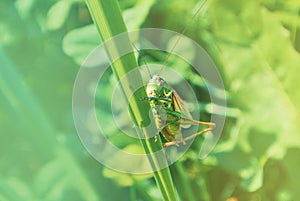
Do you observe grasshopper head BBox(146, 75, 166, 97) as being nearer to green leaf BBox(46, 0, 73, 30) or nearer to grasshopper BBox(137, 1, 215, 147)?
grasshopper BBox(137, 1, 215, 147)

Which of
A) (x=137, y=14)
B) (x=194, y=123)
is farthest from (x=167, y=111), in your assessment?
(x=137, y=14)

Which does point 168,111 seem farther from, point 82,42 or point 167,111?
point 82,42

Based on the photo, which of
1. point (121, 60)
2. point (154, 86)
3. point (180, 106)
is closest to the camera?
point (121, 60)

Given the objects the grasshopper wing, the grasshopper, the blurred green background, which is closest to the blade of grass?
the grasshopper

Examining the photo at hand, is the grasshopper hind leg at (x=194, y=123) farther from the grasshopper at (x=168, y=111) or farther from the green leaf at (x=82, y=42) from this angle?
the green leaf at (x=82, y=42)

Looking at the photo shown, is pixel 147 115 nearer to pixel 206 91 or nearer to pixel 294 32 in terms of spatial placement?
pixel 206 91

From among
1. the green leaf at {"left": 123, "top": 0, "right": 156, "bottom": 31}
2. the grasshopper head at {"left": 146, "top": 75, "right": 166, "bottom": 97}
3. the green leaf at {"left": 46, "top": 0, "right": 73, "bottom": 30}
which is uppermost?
the green leaf at {"left": 46, "top": 0, "right": 73, "bottom": 30}

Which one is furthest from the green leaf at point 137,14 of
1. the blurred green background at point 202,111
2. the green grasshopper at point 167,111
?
the green grasshopper at point 167,111
